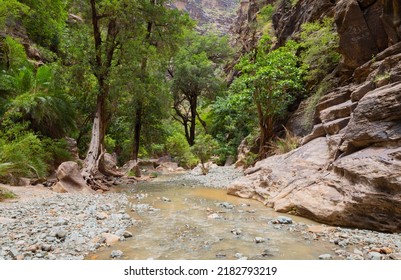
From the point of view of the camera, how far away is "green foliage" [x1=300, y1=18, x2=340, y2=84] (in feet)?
40.6

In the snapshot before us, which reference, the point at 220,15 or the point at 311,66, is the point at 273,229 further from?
the point at 220,15

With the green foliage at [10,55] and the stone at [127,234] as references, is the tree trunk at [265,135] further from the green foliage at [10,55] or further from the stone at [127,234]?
the green foliage at [10,55]

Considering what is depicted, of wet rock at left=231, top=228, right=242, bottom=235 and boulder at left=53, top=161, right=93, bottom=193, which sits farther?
boulder at left=53, top=161, right=93, bottom=193

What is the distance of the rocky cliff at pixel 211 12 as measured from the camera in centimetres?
8812

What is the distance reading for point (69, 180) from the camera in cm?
917

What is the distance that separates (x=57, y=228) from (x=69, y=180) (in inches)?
198

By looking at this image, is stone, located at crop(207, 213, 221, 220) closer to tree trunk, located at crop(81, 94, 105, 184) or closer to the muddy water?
the muddy water

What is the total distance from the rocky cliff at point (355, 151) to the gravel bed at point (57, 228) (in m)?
4.25

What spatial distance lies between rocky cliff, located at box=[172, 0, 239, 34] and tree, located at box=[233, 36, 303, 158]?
Result: 247 ft

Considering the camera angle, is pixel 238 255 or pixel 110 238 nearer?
pixel 238 255

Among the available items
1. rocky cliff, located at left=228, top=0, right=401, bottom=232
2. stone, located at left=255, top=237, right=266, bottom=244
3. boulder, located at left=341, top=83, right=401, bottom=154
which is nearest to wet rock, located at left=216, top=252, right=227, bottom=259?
stone, located at left=255, top=237, right=266, bottom=244

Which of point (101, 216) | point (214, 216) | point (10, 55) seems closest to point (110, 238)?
point (101, 216)

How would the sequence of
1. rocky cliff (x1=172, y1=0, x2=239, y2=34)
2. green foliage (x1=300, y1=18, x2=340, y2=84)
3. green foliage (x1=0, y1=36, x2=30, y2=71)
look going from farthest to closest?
rocky cliff (x1=172, y1=0, x2=239, y2=34) < green foliage (x1=300, y1=18, x2=340, y2=84) < green foliage (x1=0, y1=36, x2=30, y2=71)

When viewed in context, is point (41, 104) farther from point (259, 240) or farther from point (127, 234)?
point (259, 240)
